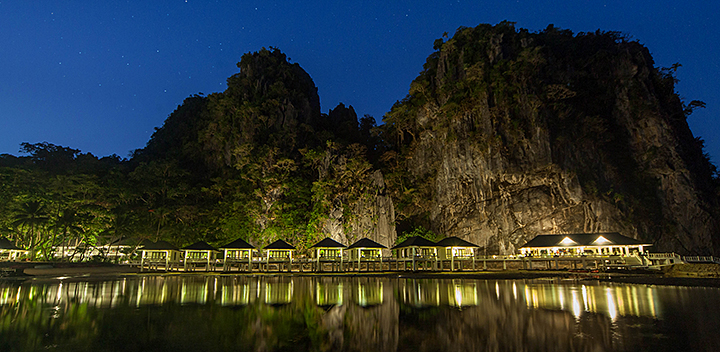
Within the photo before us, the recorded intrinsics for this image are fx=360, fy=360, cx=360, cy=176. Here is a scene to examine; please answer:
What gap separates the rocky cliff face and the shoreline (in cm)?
996

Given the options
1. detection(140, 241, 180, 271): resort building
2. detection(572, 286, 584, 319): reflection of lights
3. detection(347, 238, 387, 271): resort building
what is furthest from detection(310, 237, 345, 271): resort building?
detection(572, 286, 584, 319): reflection of lights

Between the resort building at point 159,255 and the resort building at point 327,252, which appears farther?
the resort building at point 159,255

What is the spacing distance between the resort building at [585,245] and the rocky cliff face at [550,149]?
2.86 metres

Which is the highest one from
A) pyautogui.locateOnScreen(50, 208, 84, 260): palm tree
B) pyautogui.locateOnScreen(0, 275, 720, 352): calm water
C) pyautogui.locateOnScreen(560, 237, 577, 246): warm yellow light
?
pyautogui.locateOnScreen(50, 208, 84, 260): palm tree

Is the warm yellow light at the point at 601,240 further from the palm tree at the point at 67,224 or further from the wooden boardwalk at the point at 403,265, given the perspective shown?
the palm tree at the point at 67,224

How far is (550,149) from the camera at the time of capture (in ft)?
124

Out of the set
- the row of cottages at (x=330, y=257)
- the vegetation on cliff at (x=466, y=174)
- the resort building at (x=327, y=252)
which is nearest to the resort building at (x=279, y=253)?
the row of cottages at (x=330, y=257)

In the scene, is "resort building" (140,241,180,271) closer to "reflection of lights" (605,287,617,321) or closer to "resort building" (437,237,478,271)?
"resort building" (437,237,478,271)

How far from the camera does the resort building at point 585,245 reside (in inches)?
1270

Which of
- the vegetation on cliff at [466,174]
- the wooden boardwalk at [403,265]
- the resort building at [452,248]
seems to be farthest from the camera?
the vegetation on cliff at [466,174]

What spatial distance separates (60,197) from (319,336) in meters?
46.4

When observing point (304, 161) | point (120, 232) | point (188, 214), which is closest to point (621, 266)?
point (304, 161)

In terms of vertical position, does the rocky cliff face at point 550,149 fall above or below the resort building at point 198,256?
above

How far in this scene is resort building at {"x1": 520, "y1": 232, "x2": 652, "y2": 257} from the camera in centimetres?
3225
